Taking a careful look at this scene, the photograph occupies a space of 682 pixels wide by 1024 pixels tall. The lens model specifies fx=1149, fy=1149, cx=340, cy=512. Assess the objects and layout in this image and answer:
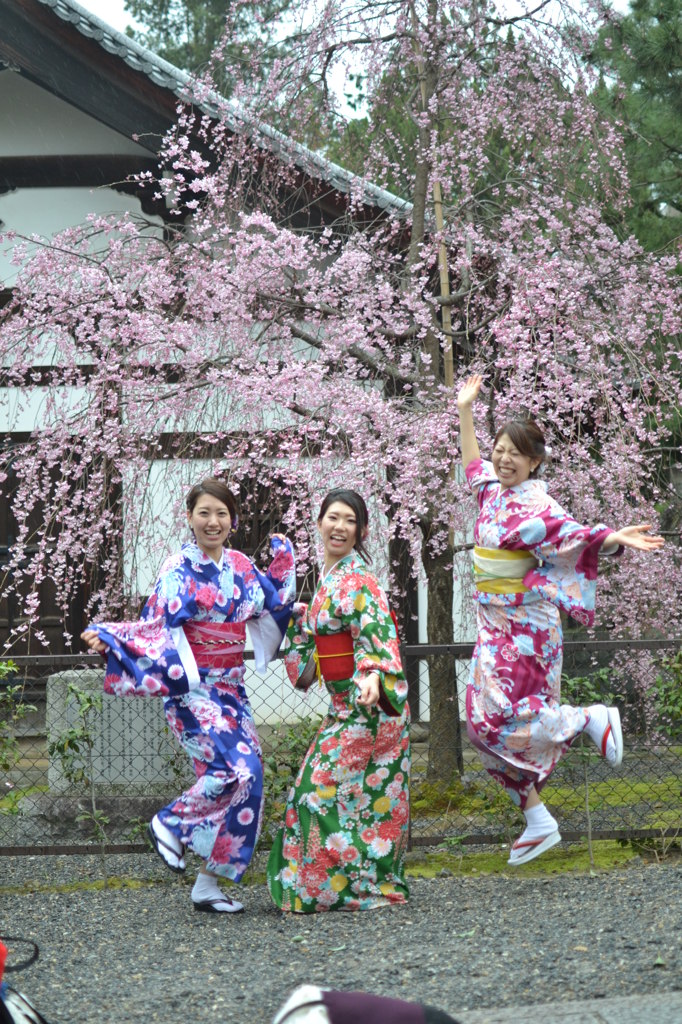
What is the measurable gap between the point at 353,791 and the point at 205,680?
76 centimetres

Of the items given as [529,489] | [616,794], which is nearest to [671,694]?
[616,794]

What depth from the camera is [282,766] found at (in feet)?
18.3

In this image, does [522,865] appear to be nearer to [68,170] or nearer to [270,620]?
[270,620]

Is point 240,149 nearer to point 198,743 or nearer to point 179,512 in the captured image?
point 179,512

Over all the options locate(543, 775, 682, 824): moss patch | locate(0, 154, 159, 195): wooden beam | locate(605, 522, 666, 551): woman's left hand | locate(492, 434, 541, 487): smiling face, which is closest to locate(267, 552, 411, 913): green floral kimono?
locate(492, 434, 541, 487): smiling face

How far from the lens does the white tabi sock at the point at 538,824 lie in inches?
185

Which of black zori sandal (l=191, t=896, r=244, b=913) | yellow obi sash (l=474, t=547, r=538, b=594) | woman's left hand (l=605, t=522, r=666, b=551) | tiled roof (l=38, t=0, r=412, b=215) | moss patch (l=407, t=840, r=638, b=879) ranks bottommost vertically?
moss patch (l=407, t=840, r=638, b=879)

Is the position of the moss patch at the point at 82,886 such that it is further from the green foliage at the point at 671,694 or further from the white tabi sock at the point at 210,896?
the green foliage at the point at 671,694

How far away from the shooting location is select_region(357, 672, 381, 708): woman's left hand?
14.7ft

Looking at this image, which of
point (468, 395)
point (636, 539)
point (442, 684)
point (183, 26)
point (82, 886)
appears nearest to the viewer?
point (636, 539)

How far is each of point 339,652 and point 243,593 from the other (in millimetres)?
481

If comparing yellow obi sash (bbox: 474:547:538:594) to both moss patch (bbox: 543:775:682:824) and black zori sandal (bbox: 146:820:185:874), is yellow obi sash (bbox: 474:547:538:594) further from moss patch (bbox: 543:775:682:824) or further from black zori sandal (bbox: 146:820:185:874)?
moss patch (bbox: 543:775:682:824)

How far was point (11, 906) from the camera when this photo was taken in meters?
4.93

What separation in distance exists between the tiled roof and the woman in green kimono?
10.7 ft
